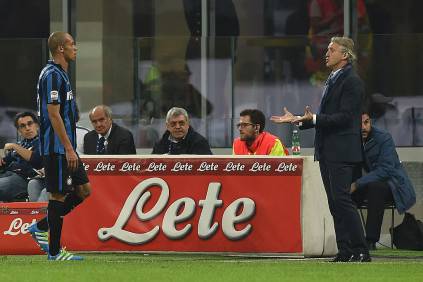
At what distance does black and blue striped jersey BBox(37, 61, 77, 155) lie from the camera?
39.8 feet

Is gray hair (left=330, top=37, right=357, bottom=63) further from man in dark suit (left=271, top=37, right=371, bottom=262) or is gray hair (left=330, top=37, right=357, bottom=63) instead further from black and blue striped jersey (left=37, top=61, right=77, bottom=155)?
black and blue striped jersey (left=37, top=61, right=77, bottom=155)

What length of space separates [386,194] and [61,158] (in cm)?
405

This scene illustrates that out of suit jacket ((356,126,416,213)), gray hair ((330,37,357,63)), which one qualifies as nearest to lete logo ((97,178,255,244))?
suit jacket ((356,126,416,213))

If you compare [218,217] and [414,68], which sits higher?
[414,68]

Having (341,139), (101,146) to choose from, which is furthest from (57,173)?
(101,146)

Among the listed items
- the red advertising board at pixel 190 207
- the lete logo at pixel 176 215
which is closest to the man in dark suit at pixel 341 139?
the red advertising board at pixel 190 207

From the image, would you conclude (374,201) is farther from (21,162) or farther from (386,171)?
(21,162)

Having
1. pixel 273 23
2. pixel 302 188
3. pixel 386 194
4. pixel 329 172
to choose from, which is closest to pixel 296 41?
pixel 273 23

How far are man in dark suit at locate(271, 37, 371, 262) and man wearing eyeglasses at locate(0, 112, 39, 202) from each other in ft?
13.5

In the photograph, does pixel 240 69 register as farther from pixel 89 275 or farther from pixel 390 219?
pixel 89 275

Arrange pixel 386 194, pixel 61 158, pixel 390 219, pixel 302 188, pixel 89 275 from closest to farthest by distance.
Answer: pixel 89 275
pixel 61 158
pixel 302 188
pixel 386 194
pixel 390 219

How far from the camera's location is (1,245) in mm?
14055

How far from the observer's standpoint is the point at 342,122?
39.7ft

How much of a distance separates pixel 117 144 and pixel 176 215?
1.68 metres
